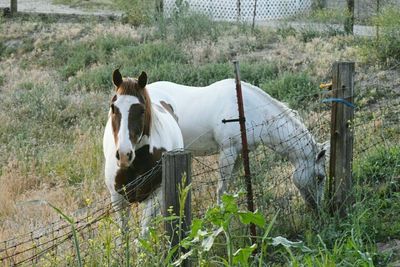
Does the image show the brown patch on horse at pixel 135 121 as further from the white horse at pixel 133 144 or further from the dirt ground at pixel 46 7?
the dirt ground at pixel 46 7

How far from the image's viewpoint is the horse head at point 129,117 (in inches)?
234

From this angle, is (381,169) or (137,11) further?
(137,11)

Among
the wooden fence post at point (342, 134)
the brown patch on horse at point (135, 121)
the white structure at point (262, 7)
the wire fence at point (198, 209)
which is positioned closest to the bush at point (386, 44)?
the wire fence at point (198, 209)

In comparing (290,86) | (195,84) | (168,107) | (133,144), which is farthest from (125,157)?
(195,84)

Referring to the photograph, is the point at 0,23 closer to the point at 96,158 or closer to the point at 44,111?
the point at 44,111

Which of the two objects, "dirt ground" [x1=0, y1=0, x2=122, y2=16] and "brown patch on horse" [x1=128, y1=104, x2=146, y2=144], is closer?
"brown patch on horse" [x1=128, y1=104, x2=146, y2=144]

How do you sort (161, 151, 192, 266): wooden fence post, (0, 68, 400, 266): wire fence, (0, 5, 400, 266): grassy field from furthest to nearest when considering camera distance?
(0, 5, 400, 266): grassy field → (0, 68, 400, 266): wire fence → (161, 151, 192, 266): wooden fence post

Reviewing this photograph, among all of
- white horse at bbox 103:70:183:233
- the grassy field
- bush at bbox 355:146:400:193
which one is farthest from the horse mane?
bush at bbox 355:146:400:193

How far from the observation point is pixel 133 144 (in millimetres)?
6031

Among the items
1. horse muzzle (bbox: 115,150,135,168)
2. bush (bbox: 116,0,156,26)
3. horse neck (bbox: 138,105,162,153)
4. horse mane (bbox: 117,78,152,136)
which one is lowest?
horse muzzle (bbox: 115,150,135,168)

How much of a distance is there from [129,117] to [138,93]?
0.31 m

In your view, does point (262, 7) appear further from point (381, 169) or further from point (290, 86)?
point (381, 169)

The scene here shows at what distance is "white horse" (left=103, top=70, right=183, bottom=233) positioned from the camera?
19.7ft

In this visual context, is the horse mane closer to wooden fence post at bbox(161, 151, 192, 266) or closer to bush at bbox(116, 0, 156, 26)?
wooden fence post at bbox(161, 151, 192, 266)
